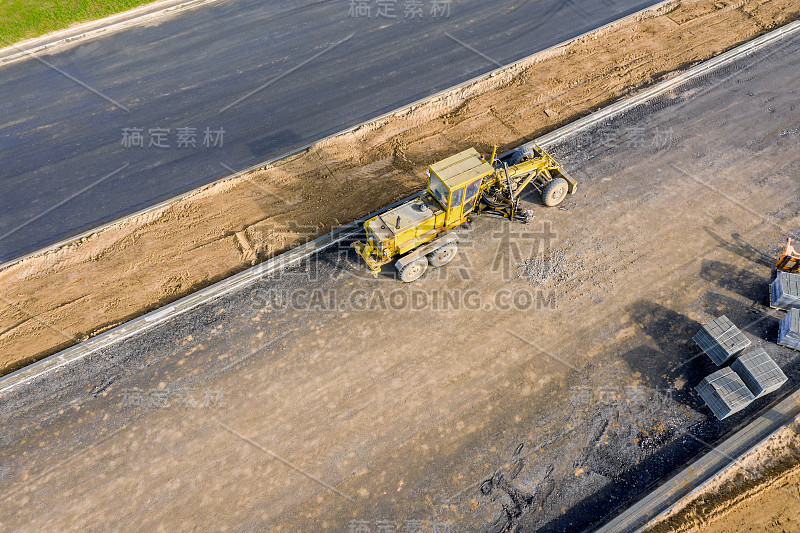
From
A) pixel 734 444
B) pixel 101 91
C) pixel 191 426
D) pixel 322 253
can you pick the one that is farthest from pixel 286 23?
pixel 734 444

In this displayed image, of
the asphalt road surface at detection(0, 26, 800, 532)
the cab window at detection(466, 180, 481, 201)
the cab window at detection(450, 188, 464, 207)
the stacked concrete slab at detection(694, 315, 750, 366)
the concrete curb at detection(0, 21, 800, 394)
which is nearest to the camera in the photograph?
the asphalt road surface at detection(0, 26, 800, 532)

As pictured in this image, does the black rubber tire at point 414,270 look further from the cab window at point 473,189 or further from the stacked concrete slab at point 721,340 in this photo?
the stacked concrete slab at point 721,340

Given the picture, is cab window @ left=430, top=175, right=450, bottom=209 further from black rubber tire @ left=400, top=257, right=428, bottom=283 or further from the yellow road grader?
black rubber tire @ left=400, top=257, right=428, bottom=283

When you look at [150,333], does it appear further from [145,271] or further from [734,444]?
[734,444]

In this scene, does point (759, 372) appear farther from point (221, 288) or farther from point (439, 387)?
point (221, 288)

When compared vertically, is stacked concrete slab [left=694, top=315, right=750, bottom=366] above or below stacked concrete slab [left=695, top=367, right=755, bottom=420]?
above

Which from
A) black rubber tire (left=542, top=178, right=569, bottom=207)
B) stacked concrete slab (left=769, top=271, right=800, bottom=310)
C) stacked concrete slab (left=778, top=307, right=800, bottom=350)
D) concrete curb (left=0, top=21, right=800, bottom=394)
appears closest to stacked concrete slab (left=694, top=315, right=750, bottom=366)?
stacked concrete slab (left=778, top=307, right=800, bottom=350)

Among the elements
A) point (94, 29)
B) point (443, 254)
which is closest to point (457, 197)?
point (443, 254)
